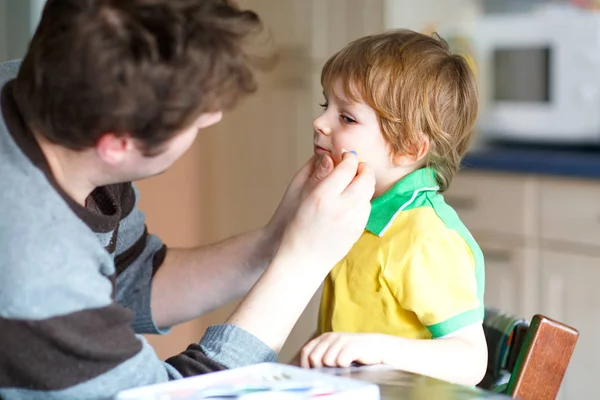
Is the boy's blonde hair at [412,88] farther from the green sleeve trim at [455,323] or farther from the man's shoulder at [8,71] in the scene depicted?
the man's shoulder at [8,71]

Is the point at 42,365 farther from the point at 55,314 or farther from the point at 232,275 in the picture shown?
the point at 232,275

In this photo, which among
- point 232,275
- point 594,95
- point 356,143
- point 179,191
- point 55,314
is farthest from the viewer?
point 179,191

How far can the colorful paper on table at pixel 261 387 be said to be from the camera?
0.74 m

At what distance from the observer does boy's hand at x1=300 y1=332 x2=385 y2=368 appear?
3.19 feet

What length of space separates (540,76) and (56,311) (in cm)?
238

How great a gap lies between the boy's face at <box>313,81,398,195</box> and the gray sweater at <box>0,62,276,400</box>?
1.35ft

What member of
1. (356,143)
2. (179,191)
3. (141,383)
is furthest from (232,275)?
(179,191)

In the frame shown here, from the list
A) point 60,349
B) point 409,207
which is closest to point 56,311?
point 60,349

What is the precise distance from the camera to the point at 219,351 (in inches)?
36.2

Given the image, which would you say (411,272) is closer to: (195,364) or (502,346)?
(502,346)

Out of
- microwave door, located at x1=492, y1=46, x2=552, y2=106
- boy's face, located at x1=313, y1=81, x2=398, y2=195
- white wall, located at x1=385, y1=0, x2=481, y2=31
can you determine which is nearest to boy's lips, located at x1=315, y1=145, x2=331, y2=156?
boy's face, located at x1=313, y1=81, x2=398, y2=195

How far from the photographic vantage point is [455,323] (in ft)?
3.60

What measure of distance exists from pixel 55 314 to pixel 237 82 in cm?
28

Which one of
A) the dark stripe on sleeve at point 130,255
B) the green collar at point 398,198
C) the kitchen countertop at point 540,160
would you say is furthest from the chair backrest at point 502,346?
the kitchen countertop at point 540,160
